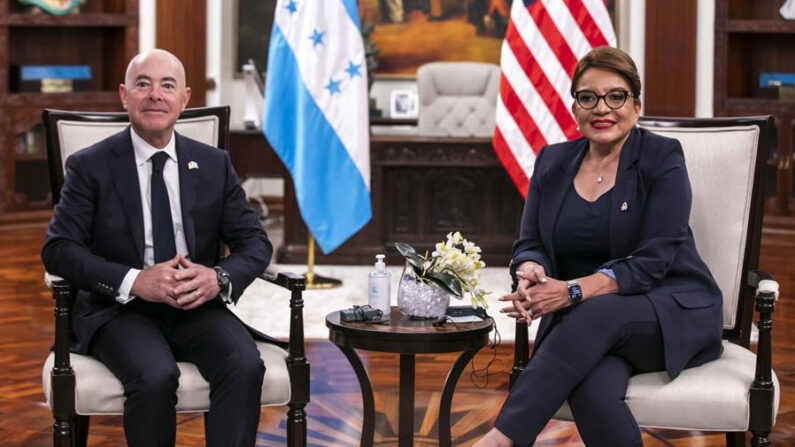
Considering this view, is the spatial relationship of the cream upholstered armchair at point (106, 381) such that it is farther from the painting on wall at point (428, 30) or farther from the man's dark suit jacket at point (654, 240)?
the painting on wall at point (428, 30)

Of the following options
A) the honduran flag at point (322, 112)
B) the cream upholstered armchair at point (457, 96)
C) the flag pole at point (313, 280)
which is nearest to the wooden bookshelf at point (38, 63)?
the cream upholstered armchair at point (457, 96)

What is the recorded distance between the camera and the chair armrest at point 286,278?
310 cm

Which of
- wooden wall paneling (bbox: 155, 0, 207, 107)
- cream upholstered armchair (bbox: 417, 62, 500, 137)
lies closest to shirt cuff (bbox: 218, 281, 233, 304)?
cream upholstered armchair (bbox: 417, 62, 500, 137)

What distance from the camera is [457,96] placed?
8781mm

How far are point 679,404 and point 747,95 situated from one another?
296 inches

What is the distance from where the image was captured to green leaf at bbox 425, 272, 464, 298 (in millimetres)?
3127

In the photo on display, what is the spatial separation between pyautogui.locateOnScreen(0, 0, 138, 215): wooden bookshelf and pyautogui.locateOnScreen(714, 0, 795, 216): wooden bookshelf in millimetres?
4457

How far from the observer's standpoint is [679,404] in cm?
277

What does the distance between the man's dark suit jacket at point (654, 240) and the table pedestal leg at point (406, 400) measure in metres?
0.39

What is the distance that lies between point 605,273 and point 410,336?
1.68 ft

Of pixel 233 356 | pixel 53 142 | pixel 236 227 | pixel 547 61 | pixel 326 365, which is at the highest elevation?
pixel 547 61

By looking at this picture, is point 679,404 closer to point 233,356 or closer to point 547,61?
point 233,356

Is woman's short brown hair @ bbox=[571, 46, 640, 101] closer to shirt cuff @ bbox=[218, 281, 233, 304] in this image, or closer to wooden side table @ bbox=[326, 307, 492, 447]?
wooden side table @ bbox=[326, 307, 492, 447]

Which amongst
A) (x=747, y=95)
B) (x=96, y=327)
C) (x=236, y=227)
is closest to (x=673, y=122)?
(x=236, y=227)
